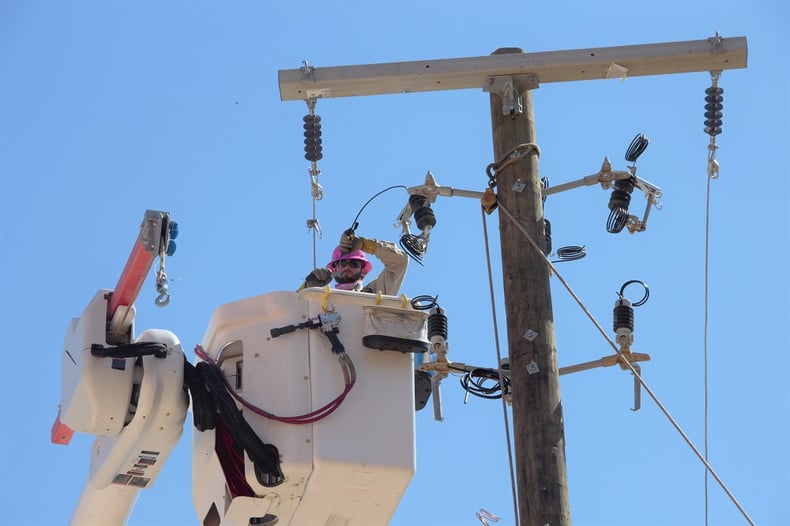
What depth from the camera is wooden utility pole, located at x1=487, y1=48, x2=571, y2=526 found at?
Answer: 405 inches

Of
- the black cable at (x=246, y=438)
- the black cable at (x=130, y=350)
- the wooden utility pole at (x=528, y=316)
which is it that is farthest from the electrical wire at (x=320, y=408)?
the wooden utility pole at (x=528, y=316)

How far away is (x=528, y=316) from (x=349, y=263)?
2.31m

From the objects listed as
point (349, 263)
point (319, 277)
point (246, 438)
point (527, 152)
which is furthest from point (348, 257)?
point (246, 438)

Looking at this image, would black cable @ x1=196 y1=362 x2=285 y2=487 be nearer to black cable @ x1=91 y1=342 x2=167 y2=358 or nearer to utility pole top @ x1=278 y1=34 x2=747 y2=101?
black cable @ x1=91 y1=342 x2=167 y2=358

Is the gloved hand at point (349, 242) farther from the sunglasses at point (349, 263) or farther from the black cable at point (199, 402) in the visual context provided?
the black cable at point (199, 402)

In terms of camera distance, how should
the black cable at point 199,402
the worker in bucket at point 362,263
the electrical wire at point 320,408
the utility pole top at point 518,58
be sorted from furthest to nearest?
the worker in bucket at point 362,263 → the utility pole top at point 518,58 → the black cable at point 199,402 → the electrical wire at point 320,408

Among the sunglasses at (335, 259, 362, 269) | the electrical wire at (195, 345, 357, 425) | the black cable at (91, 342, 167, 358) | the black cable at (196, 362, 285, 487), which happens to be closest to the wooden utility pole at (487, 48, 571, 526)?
the electrical wire at (195, 345, 357, 425)

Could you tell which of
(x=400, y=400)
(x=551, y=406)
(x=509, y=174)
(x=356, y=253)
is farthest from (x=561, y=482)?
(x=356, y=253)

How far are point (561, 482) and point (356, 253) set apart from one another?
3074 millimetres

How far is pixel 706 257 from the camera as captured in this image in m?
12.8

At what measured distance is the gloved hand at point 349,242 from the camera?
40.9 feet

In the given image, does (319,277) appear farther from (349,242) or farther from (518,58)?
(518,58)

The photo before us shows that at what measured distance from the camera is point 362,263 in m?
12.8

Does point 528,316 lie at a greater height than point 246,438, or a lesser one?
greater
